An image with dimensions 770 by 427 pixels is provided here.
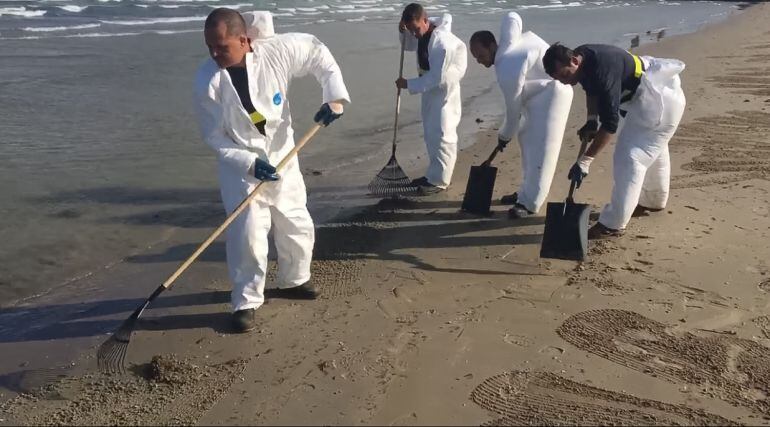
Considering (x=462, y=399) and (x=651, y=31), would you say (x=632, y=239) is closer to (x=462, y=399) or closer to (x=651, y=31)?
(x=462, y=399)

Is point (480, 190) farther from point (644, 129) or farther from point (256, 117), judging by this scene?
point (256, 117)

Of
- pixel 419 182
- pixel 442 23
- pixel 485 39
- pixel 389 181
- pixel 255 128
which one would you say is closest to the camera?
pixel 255 128

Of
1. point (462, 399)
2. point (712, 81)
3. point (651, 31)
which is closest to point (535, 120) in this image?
point (462, 399)

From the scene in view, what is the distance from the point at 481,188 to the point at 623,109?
1.32 m

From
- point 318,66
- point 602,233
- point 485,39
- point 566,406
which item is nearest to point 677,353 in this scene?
point 566,406

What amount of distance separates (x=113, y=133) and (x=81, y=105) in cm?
141

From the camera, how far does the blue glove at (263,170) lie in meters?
4.10

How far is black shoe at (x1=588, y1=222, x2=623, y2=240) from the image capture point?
225 inches

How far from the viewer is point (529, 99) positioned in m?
5.90

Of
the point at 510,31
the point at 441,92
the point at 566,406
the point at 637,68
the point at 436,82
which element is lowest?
the point at 566,406

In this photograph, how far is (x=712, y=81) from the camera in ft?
39.0

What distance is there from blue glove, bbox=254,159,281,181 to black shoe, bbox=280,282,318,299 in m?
0.99

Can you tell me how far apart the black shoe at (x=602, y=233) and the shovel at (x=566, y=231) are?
1.77 feet

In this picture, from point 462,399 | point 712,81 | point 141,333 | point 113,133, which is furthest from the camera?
point 712,81
